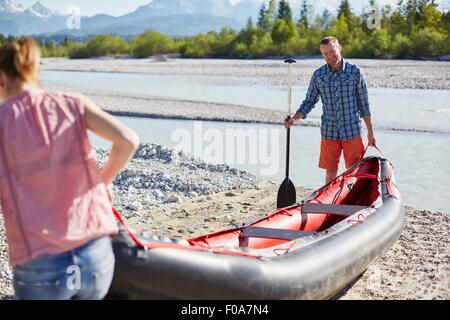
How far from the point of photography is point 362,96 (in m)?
5.55

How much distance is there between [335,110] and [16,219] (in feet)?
12.2

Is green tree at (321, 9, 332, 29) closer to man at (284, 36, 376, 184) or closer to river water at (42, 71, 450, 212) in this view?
river water at (42, 71, 450, 212)

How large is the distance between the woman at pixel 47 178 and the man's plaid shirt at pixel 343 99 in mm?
3489

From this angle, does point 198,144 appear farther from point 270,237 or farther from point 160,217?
point 270,237

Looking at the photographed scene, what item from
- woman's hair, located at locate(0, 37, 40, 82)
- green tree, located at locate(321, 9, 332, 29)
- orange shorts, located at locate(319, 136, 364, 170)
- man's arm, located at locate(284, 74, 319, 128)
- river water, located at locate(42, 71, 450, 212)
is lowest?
river water, located at locate(42, 71, 450, 212)

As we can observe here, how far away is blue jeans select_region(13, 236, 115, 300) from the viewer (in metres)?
2.23

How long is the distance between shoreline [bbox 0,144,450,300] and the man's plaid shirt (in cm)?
99

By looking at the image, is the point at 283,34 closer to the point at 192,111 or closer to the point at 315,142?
the point at 192,111

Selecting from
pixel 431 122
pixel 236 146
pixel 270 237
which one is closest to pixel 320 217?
pixel 270 237

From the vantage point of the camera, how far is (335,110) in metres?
5.60

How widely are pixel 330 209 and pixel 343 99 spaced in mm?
1020

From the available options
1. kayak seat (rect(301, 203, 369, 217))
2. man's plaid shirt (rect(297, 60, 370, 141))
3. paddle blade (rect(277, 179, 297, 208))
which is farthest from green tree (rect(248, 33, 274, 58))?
kayak seat (rect(301, 203, 369, 217))

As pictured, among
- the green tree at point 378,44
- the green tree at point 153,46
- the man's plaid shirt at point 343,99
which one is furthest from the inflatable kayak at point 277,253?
the green tree at point 153,46

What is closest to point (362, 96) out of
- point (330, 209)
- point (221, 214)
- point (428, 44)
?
point (330, 209)
